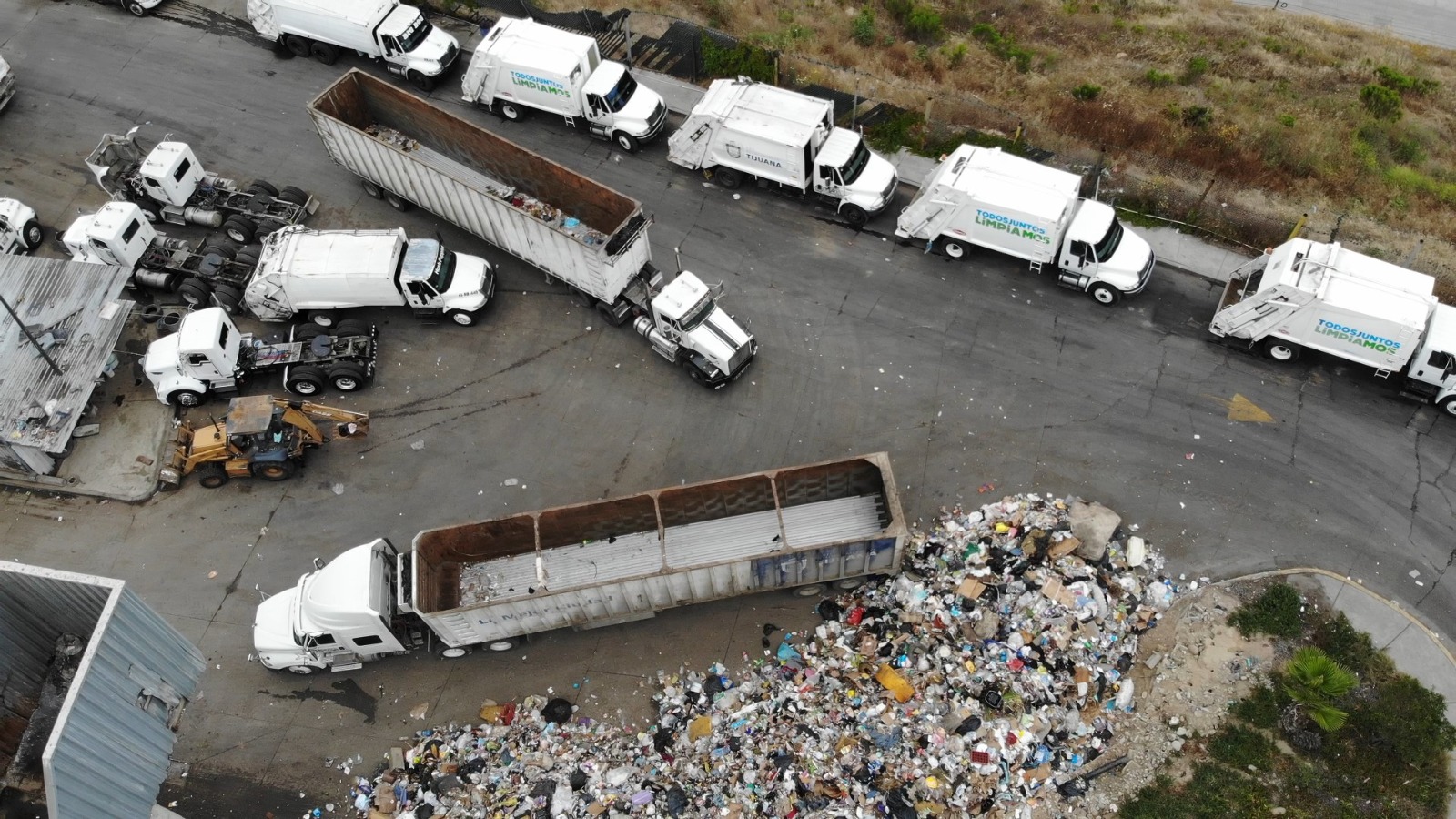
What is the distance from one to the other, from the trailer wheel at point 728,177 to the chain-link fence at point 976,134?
352 centimetres

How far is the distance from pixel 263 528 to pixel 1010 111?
20.6m

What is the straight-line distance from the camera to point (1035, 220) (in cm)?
2028

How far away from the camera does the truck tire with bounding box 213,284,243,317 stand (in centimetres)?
2103

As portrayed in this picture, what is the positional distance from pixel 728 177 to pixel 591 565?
36.8 ft

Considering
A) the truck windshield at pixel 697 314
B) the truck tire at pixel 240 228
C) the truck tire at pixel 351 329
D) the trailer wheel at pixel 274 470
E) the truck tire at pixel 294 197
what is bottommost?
the trailer wheel at pixel 274 470

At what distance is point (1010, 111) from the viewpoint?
2497 centimetres

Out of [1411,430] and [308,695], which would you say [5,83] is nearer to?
[308,695]

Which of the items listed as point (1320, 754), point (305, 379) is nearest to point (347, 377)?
point (305, 379)

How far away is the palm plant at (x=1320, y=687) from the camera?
570 inches

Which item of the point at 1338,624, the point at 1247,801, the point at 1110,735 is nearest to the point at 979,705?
the point at 1110,735

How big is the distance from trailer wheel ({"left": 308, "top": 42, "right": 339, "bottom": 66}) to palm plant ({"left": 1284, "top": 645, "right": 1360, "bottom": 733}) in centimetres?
2726

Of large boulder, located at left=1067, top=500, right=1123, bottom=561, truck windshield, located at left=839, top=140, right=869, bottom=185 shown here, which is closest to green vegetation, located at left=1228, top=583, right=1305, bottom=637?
large boulder, located at left=1067, top=500, right=1123, bottom=561

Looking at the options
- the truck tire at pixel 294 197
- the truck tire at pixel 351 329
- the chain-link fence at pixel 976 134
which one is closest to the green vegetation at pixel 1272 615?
the chain-link fence at pixel 976 134

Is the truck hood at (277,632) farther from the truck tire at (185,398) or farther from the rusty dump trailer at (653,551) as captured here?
the truck tire at (185,398)
